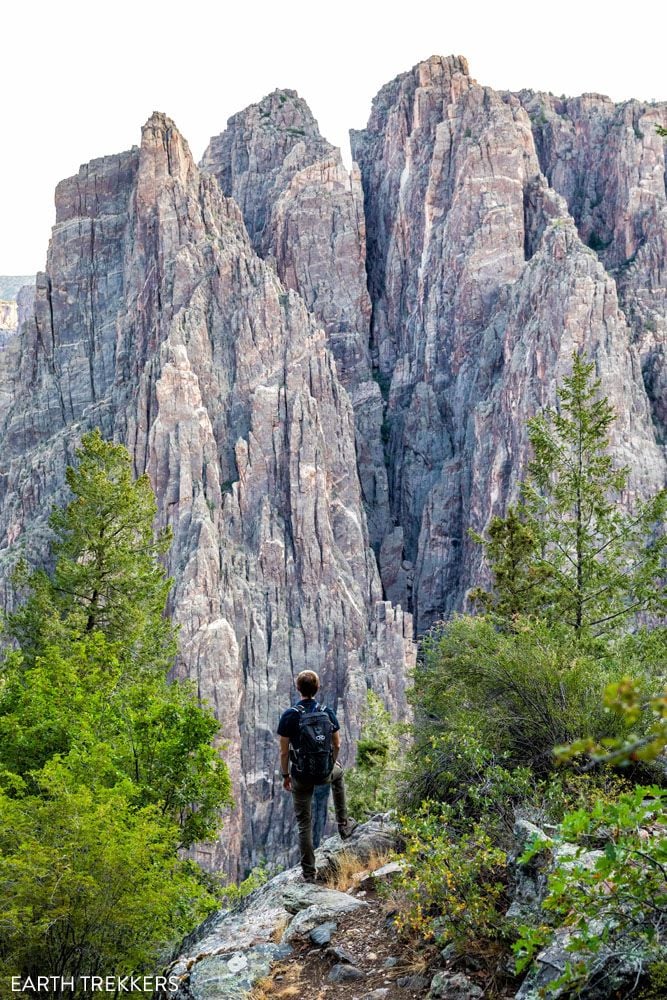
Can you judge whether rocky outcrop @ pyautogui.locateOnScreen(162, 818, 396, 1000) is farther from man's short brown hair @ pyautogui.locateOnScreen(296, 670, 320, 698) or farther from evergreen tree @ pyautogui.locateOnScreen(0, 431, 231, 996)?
man's short brown hair @ pyautogui.locateOnScreen(296, 670, 320, 698)

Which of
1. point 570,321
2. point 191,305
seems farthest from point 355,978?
point 191,305

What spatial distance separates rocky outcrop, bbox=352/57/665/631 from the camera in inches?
3263

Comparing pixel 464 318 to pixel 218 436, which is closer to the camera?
pixel 218 436

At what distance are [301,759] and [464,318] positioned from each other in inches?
3663

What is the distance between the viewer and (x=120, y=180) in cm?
10538

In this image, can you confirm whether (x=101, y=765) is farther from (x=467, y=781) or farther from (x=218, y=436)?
(x=218, y=436)

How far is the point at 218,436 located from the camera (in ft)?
286

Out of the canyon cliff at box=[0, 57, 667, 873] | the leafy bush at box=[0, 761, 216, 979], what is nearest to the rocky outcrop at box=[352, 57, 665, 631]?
the canyon cliff at box=[0, 57, 667, 873]

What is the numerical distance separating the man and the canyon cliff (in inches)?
2378

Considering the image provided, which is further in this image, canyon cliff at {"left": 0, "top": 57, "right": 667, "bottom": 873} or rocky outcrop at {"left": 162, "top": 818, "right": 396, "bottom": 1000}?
canyon cliff at {"left": 0, "top": 57, "right": 667, "bottom": 873}

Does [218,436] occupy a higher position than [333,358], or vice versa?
[333,358]

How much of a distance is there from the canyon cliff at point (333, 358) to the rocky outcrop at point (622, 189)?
37cm

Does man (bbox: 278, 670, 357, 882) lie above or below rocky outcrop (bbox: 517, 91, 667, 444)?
below

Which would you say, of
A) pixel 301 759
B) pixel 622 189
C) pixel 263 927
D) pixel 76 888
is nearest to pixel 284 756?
pixel 301 759
